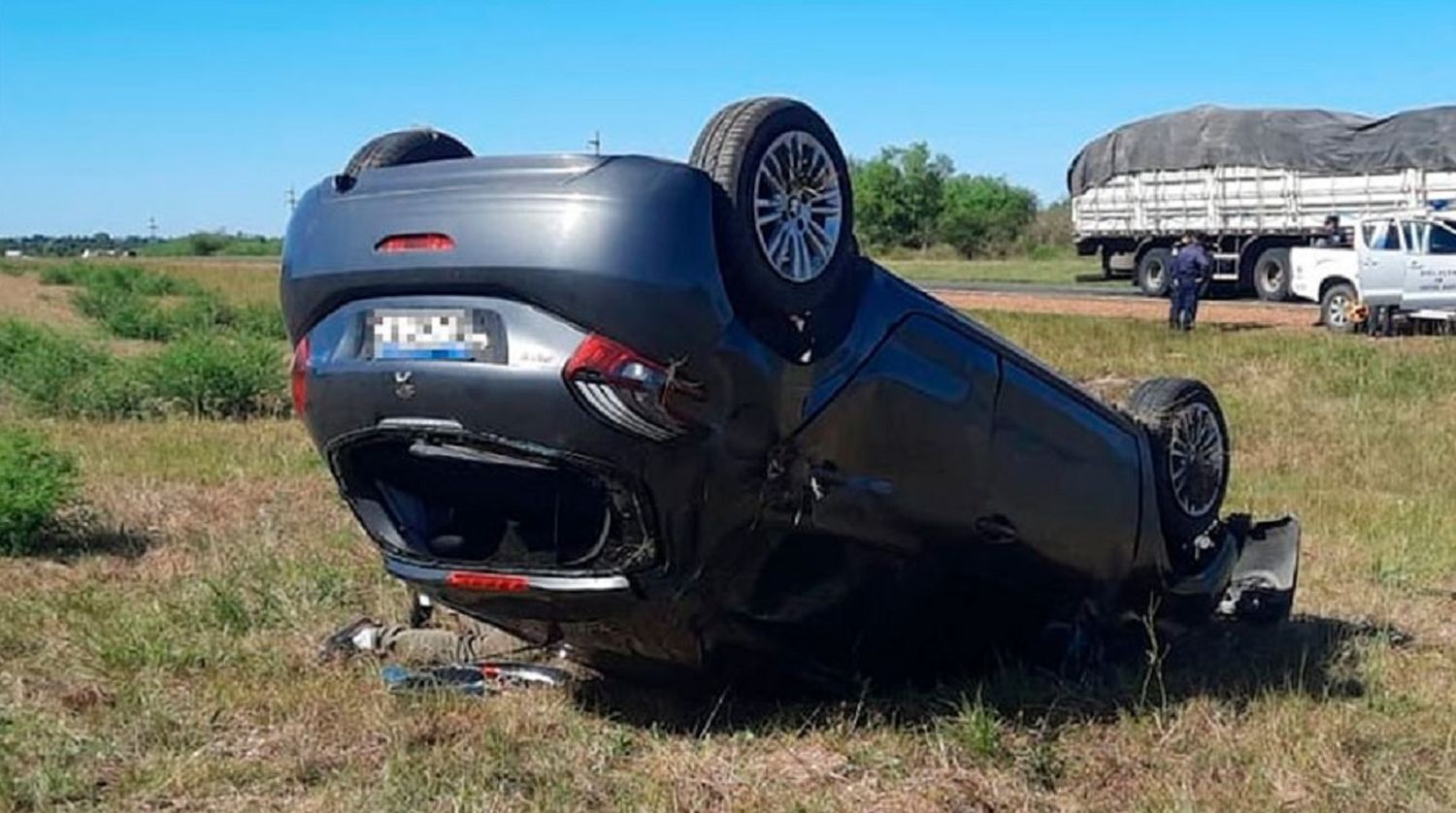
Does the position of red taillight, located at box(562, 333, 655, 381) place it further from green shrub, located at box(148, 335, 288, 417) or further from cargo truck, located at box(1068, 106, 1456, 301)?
cargo truck, located at box(1068, 106, 1456, 301)

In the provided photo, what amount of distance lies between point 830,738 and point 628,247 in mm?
1588

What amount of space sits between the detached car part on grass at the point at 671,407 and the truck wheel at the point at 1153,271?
2895 cm

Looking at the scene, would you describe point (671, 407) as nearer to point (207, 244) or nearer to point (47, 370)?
point (47, 370)

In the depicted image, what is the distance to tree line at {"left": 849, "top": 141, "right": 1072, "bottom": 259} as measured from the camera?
66.8 m

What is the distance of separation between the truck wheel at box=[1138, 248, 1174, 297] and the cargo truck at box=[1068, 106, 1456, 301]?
0.03 meters

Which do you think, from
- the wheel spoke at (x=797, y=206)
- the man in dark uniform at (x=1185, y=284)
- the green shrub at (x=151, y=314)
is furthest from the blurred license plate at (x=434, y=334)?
the green shrub at (x=151, y=314)

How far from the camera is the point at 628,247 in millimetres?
3996

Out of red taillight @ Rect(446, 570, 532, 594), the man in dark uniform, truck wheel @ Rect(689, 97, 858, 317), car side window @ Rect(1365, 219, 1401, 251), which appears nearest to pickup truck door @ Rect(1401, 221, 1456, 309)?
car side window @ Rect(1365, 219, 1401, 251)

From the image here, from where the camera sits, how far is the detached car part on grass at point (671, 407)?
4039 mm

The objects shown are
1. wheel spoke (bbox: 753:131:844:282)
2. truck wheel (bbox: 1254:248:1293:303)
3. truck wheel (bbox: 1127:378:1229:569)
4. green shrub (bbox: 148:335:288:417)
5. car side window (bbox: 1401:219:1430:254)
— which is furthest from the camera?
truck wheel (bbox: 1254:248:1293:303)

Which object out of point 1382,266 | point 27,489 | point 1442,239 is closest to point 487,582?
point 27,489

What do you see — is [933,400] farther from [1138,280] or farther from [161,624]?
[1138,280]

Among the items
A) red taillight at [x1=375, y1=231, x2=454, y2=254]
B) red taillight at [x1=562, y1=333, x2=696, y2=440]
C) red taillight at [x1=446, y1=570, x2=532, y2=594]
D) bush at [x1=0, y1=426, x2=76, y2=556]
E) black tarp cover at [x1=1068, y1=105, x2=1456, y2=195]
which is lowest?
bush at [x1=0, y1=426, x2=76, y2=556]

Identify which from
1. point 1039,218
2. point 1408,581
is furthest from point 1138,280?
point 1039,218
